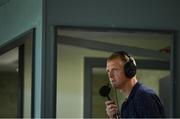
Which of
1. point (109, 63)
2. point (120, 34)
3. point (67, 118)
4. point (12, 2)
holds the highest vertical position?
point (12, 2)

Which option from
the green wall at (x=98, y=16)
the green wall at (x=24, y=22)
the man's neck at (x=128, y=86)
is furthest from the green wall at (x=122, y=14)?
the man's neck at (x=128, y=86)

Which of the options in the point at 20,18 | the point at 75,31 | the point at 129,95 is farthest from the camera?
the point at 20,18

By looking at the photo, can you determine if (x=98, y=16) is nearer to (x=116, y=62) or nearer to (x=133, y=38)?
(x=133, y=38)

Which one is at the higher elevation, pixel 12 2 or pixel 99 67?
pixel 12 2

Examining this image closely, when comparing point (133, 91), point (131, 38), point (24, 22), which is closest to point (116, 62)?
point (133, 91)

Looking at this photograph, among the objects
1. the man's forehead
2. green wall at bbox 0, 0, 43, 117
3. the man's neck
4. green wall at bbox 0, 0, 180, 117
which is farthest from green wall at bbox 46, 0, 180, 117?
the man's neck

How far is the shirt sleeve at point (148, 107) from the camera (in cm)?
256

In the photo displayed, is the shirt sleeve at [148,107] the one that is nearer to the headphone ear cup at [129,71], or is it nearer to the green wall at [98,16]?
the headphone ear cup at [129,71]

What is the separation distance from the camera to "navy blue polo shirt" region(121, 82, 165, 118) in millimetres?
2564

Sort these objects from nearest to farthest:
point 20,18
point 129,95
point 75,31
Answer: point 129,95 → point 75,31 → point 20,18

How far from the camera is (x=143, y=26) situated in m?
3.34

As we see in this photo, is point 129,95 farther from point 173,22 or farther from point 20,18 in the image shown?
point 20,18

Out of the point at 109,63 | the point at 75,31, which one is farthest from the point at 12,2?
the point at 109,63

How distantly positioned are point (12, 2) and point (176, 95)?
1.21 meters
